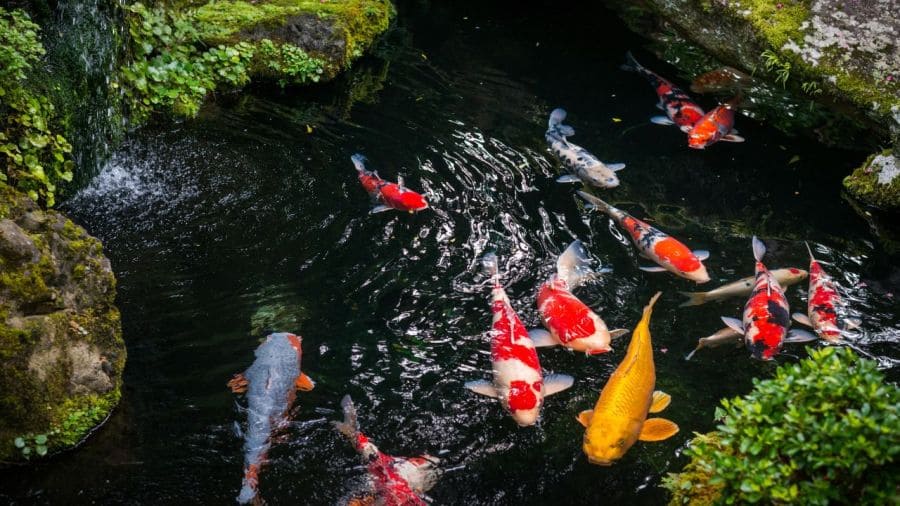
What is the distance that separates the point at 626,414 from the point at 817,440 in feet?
6.02

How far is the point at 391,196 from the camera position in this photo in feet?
24.0

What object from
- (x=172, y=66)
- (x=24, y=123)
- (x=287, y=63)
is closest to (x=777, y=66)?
(x=287, y=63)

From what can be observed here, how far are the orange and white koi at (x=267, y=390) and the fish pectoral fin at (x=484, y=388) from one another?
1.22m

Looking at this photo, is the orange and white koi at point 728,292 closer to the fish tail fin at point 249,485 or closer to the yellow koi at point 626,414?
the yellow koi at point 626,414

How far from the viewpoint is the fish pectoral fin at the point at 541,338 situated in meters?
5.73

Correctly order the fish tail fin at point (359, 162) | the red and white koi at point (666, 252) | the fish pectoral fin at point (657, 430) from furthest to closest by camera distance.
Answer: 1. the fish tail fin at point (359, 162)
2. the red and white koi at point (666, 252)
3. the fish pectoral fin at point (657, 430)

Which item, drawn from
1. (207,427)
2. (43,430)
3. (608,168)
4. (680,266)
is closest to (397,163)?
(608,168)

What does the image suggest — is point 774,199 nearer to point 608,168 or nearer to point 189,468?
point 608,168

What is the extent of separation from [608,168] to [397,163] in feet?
8.17

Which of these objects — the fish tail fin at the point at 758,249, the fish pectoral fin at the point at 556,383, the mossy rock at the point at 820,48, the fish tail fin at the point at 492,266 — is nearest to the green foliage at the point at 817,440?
the fish pectoral fin at the point at 556,383

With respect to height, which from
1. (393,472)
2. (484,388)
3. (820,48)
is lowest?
(393,472)

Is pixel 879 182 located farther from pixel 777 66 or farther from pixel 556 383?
pixel 556 383

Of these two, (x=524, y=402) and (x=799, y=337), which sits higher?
(x=799, y=337)

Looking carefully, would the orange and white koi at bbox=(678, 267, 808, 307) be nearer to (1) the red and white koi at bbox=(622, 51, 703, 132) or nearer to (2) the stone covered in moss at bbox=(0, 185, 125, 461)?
(1) the red and white koi at bbox=(622, 51, 703, 132)
